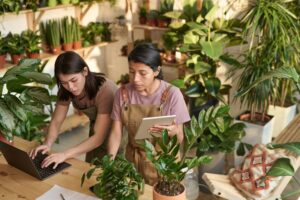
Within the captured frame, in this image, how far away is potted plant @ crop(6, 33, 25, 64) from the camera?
3615mm

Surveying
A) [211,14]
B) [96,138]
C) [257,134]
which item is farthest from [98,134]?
[257,134]

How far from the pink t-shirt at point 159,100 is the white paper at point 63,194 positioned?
0.51m

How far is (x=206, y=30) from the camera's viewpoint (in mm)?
3279

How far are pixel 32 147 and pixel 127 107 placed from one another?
63cm

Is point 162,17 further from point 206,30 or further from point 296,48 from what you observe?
point 296,48

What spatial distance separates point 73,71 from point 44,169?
1.80 ft

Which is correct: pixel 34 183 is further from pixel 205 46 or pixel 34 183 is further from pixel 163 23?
pixel 163 23

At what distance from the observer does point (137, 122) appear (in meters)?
2.13

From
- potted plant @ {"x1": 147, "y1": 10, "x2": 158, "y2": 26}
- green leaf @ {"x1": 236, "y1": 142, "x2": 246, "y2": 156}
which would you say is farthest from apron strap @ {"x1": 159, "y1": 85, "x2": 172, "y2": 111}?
potted plant @ {"x1": 147, "y1": 10, "x2": 158, "y2": 26}

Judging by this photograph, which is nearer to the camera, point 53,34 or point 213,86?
point 213,86

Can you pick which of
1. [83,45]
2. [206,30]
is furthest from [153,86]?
[83,45]

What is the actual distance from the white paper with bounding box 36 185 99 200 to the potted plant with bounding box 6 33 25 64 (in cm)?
216

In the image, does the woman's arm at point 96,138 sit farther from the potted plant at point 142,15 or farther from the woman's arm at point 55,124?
the potted plant at point 142,15

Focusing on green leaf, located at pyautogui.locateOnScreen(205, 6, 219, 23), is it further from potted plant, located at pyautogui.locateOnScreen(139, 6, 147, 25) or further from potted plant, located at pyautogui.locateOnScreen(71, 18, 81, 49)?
potted plant, located at pyautogui.locateOnScreen(71, 18, 81, 49)
